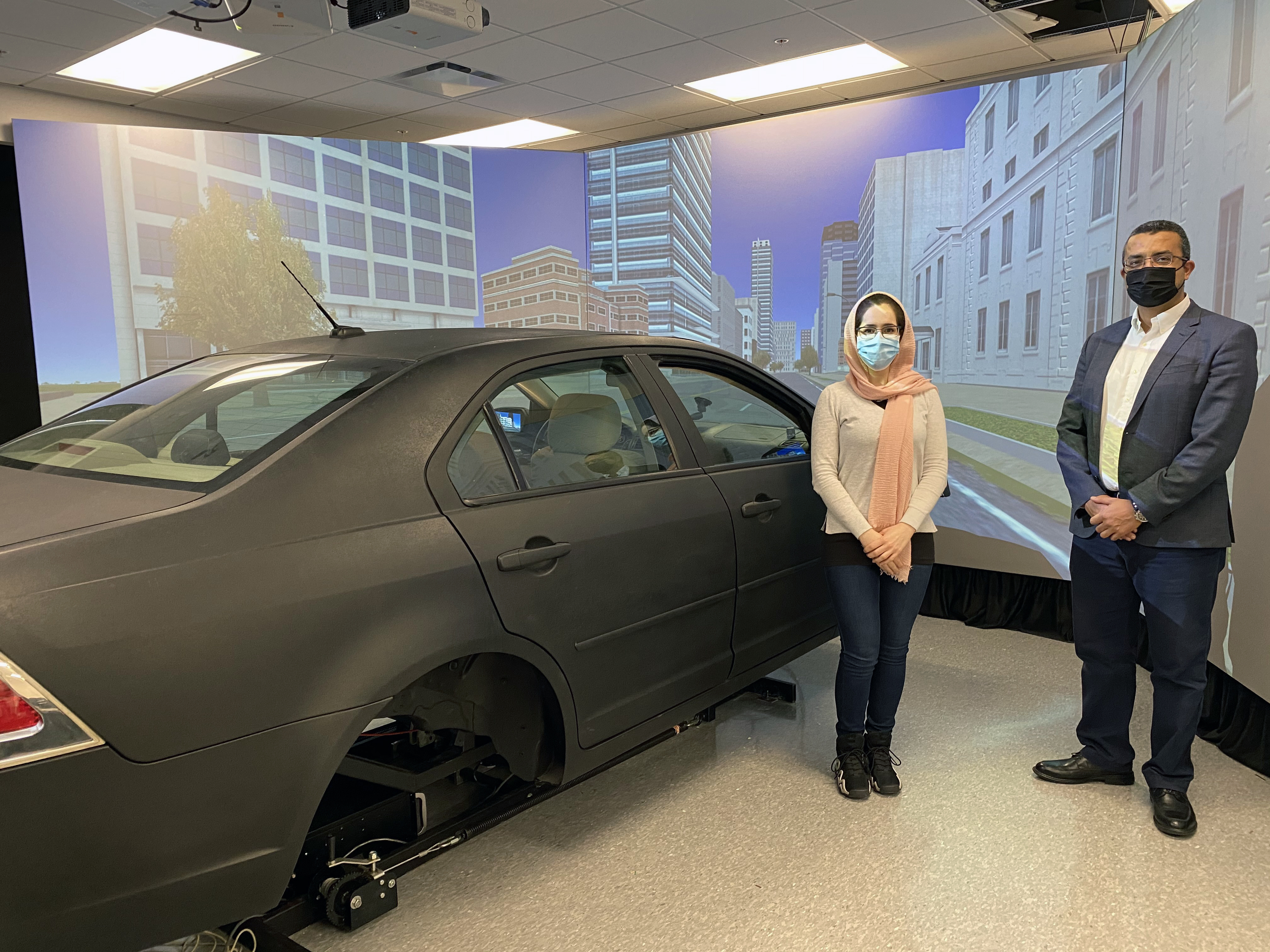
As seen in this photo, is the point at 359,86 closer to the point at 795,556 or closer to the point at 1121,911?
the point at 795,556

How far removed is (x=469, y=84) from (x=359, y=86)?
2.08 feet

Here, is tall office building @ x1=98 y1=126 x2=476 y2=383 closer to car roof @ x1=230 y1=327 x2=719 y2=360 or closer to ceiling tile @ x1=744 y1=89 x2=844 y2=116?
ceiling tile @ x1=744 y1=89 x2=844 y2=116

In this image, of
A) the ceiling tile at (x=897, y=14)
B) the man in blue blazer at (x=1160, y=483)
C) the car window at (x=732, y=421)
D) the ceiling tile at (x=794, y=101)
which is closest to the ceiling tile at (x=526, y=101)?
the ceiling tile at (x=794, y=101)

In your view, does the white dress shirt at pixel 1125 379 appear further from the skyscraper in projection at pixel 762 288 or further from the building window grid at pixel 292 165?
the building window grid at pixel 292 165

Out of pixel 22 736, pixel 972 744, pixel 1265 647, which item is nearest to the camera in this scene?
pixel 22 736

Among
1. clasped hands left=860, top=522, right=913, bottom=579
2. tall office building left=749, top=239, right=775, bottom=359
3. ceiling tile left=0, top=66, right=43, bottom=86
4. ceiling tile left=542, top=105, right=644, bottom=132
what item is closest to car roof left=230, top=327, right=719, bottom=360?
clasped hands left=860, top=522, right=913, bottom=579

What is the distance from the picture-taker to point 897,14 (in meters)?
3.84

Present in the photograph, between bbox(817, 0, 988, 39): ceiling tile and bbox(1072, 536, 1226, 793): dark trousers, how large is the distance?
2.54m

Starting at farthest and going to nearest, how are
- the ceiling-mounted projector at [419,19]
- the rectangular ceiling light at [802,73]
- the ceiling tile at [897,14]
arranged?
the rectangular ceiling light at [802,73]
the ceiling tile at [897,14]
the ceiling-mounted projector at [419,19]

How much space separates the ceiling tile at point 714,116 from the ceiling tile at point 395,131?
61.8 inches

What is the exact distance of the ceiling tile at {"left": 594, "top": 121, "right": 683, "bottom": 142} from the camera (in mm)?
5703

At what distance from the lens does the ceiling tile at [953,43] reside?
399 centimetres

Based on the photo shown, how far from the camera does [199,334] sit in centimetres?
523

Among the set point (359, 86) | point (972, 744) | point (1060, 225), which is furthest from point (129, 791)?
point (359, 86)
